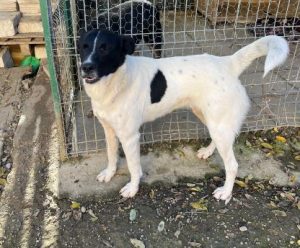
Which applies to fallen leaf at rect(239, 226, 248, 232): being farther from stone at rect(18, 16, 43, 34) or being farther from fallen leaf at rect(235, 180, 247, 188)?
stone at rect(18, 16, 43, 34)

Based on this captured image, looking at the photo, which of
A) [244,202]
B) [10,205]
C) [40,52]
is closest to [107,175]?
[10,205]

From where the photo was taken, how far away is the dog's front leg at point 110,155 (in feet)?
11.1

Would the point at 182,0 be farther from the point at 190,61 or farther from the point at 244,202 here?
the point at 244,202

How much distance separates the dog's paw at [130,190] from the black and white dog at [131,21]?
1.59m

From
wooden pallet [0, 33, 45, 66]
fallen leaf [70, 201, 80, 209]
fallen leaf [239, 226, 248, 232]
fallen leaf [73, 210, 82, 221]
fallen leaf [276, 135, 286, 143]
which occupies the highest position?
wooden pallet [0, 33, 45, 66]

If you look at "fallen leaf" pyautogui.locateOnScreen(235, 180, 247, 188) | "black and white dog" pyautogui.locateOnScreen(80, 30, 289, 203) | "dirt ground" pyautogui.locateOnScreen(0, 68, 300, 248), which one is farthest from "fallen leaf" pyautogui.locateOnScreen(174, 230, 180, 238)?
"fallen leaf" pyautogui.locateOnScreen(235, 180, 247, 188)

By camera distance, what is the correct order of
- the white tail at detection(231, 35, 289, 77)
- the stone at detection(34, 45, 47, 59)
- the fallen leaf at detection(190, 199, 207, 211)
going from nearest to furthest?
the white tail at detection(231, 35, 289, 77) → the fallen leaf at detection(190, 199, 207, 211) → the stone at detection(34, 45, 47, 59)

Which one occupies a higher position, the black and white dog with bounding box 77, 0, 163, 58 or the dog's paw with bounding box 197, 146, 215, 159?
the black and white dog with bounding box 77, 0, 163, 58

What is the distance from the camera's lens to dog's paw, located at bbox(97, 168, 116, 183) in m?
3.58

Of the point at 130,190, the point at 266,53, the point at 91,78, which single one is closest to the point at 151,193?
the point at 130,190

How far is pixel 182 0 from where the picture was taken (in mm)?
7535

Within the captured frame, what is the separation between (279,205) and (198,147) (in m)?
1.07

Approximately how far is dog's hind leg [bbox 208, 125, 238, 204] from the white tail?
0.53 metres

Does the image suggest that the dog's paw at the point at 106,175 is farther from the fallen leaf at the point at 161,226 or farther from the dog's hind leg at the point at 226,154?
the dog's hind leg at the point at 226,154
